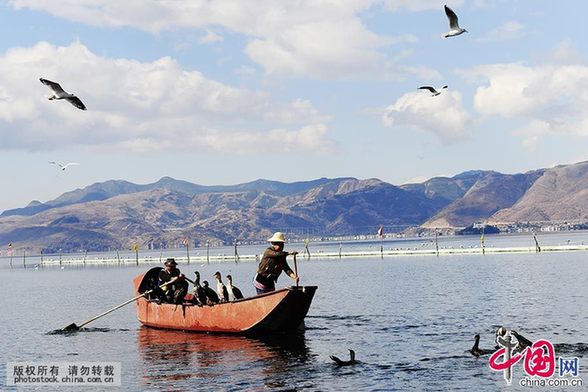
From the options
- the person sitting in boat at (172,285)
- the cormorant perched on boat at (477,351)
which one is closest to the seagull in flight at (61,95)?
the person sitting in boat at (172,285)

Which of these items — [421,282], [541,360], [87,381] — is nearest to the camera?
[541,360]

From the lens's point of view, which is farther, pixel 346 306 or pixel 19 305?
pixel 19 305

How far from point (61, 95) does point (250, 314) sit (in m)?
14.5

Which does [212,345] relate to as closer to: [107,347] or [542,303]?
[107,347]

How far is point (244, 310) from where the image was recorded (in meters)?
40.0

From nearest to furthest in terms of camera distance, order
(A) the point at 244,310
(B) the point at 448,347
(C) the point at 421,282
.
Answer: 1. (B) the point at 448,347
2. (A) the point at 244,310
3. (C) the point at 421,282

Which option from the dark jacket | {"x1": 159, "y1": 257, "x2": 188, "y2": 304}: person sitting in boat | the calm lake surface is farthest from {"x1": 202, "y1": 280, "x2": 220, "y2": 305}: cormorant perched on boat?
the dark jacket

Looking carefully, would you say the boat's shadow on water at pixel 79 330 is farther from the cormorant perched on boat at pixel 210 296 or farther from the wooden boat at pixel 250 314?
the cormorant perched on boat at pixel 210 296

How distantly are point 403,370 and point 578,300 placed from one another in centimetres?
3463

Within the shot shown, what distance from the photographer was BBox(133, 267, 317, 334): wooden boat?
3866 centimetres

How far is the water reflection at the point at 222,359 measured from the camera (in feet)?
104

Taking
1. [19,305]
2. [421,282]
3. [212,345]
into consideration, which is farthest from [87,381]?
[421,282]

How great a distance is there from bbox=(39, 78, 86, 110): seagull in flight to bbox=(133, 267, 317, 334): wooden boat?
44.0 ft

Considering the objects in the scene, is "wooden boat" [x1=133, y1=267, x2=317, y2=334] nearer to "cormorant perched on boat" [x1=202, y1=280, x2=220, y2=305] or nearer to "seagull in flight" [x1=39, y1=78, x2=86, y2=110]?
"cormorant perched on boat" [x1=202, y1=280, x2=220, y2=305]
